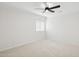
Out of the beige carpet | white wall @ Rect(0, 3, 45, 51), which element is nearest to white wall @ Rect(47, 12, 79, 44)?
white wall @ Rect(0, 3, 45, 51)

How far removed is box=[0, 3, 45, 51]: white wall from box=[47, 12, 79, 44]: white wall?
0.57m

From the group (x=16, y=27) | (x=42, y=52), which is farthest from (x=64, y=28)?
(x=16, y=27)

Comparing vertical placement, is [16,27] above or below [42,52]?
above

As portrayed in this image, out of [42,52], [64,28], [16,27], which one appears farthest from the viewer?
[64,28]

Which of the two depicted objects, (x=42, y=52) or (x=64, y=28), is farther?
(x=64, y=28)

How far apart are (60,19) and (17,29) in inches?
90.7

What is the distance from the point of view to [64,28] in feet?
14.2

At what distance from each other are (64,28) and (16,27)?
7.82 feet

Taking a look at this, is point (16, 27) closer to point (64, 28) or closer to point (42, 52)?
point (42, 52)

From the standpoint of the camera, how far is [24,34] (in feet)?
13.3

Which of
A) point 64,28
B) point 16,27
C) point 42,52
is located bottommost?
point 42,52

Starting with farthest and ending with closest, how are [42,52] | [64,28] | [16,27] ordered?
1. [64,28]
2. [16,27]
3. [42,52]

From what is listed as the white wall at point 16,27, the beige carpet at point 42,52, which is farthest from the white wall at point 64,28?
the beige carpet at point 42,52

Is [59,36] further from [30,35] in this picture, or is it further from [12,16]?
[12,16]
